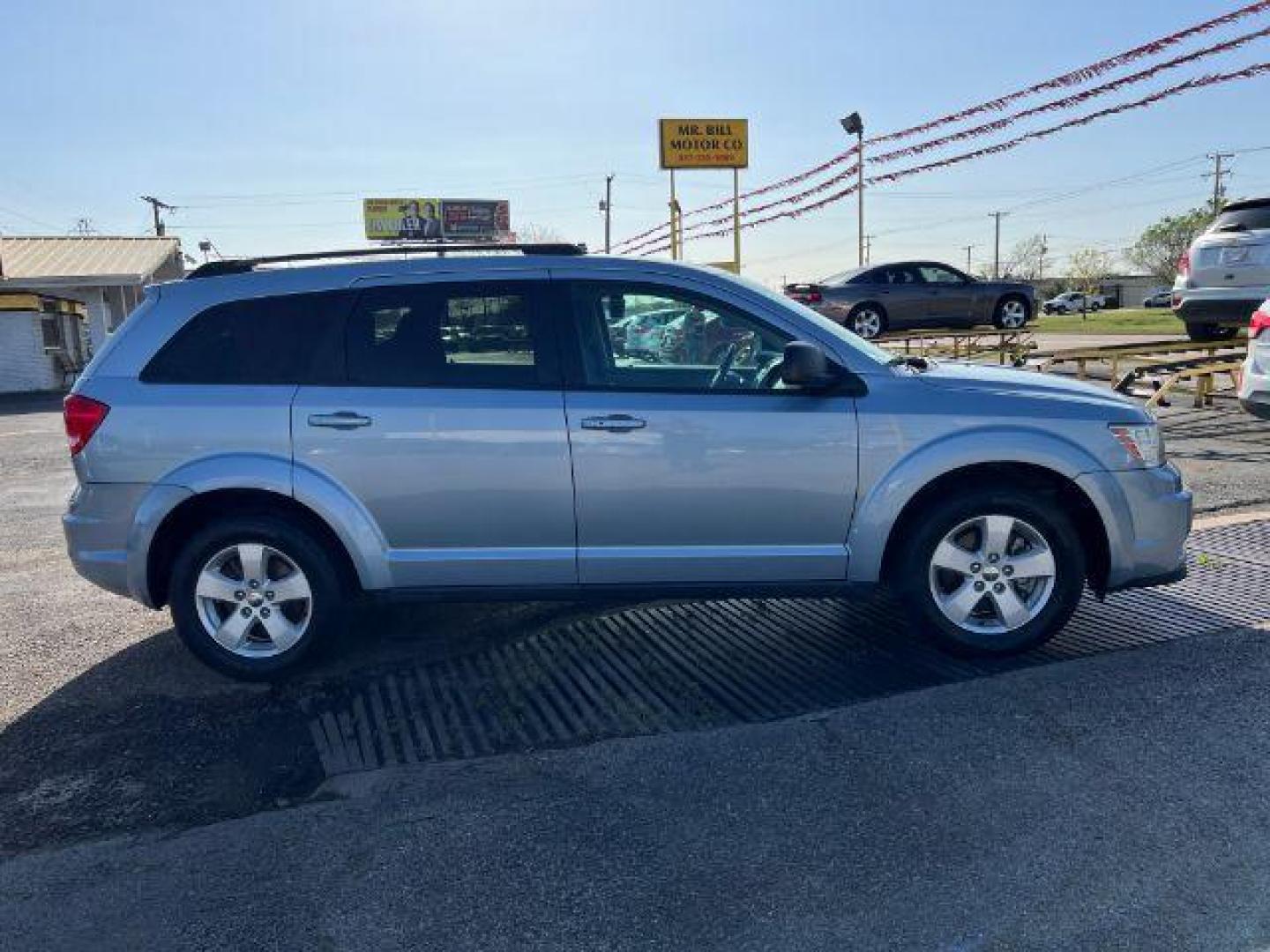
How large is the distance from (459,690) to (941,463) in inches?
90.4

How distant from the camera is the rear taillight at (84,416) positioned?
411cm

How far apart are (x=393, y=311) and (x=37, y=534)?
16.8ft

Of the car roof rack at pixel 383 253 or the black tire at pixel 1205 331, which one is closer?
the car roof rack at pixel 383 253

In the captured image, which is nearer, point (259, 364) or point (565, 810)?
point (565, 810)

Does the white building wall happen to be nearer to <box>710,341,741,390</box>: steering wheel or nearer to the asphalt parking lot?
the asphalt parking lot

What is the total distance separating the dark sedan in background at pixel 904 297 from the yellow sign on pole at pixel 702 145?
19.1 metres

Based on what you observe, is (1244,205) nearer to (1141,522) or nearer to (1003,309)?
(1003,309)

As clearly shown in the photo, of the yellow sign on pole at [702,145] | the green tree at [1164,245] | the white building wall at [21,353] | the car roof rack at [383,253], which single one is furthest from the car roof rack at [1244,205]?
the green tree at [1164,245]

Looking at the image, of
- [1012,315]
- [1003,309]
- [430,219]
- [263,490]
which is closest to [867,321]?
[1003,309]

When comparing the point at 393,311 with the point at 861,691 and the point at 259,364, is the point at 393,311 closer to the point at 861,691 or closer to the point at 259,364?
the point at 259,364

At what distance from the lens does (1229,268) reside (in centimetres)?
1131

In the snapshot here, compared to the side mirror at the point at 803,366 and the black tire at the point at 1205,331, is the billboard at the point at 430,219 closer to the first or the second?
the black tire at the point at 1205,331

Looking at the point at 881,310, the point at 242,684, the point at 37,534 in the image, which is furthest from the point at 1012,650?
the point at 881,310

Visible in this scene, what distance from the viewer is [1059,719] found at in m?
3.61
